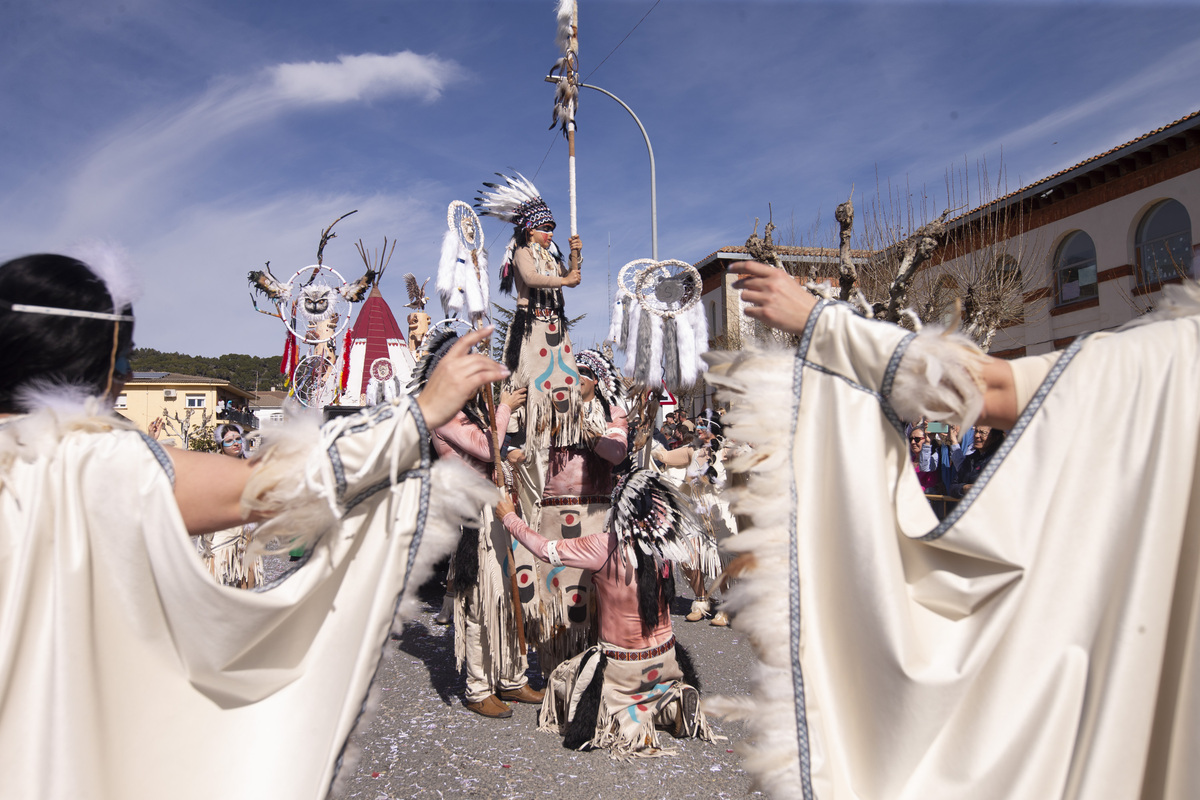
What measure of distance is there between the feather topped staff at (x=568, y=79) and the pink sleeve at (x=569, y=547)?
1809 millimetres

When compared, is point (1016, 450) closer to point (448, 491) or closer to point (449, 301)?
point (448, 491)

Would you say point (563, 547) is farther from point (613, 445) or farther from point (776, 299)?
point (776, 299)

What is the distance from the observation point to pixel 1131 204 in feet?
45.8

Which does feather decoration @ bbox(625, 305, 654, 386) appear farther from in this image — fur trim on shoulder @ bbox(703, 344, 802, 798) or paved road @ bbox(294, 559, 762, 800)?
fur trim on shoulder @ bbox(703, 344, 802, 798)

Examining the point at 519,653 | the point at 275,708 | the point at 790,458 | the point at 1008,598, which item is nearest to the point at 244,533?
the point at 519,653

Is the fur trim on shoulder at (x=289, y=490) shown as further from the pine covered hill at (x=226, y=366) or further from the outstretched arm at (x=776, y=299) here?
the pine covered hill at (x=226, y=366)

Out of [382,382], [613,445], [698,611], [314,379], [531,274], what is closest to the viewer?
[613,445]

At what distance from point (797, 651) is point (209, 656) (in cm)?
118

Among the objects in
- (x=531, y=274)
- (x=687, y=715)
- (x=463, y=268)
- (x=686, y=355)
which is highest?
(x=463, y=268)

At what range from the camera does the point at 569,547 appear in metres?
3.37

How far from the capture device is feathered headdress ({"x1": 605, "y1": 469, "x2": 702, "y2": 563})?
3.30 meters

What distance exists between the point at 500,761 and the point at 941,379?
2785 mm

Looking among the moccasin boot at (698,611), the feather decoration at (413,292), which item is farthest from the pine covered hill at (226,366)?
the moccasin boot at (698,611)

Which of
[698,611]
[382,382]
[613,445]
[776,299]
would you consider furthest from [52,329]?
[382,382]
